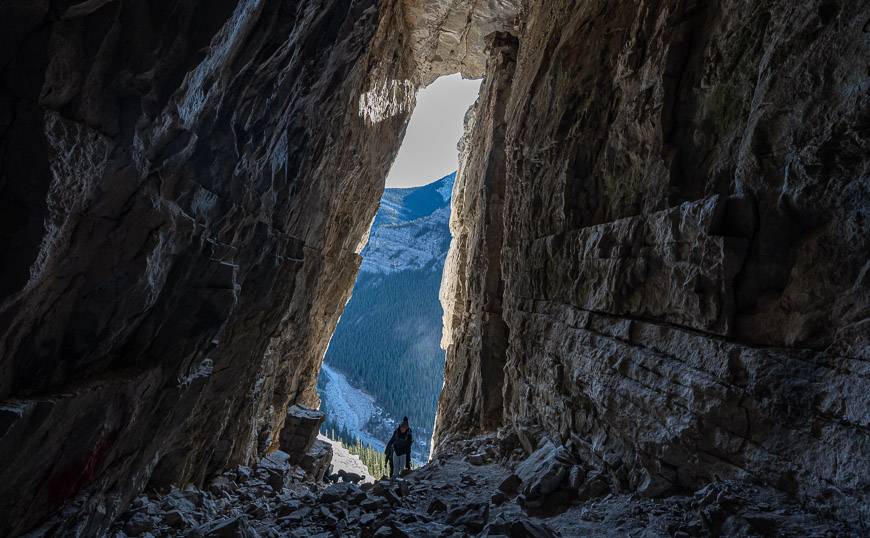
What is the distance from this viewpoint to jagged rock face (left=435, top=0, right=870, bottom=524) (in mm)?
4156

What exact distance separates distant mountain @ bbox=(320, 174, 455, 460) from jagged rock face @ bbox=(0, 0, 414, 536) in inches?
3658

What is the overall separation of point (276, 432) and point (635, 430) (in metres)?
16.2

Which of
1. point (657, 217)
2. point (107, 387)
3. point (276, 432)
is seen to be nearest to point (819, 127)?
point (657, 217)

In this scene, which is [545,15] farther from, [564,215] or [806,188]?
[806,188]

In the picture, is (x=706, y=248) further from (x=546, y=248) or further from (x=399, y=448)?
(x=399, y=448)

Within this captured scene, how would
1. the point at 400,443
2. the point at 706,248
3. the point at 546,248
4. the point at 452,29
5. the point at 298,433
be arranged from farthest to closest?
1. the point at 452,29
2. the point at 298,433
3. the point at 400,443
4. the point at 546,248
5. the point at 706,248

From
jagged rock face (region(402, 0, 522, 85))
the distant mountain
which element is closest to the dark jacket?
jagged rock face (region(402, 0, 522, 85))

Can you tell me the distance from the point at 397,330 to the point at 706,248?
15074cm

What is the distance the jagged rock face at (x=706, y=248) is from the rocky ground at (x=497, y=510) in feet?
1.09

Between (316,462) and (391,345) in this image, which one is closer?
(316,462)

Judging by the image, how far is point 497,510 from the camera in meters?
6.90

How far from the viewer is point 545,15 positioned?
564 inches

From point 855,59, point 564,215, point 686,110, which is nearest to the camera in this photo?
point 855,59

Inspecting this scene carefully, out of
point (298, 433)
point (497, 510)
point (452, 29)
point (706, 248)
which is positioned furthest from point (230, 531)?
point (452, 29)
